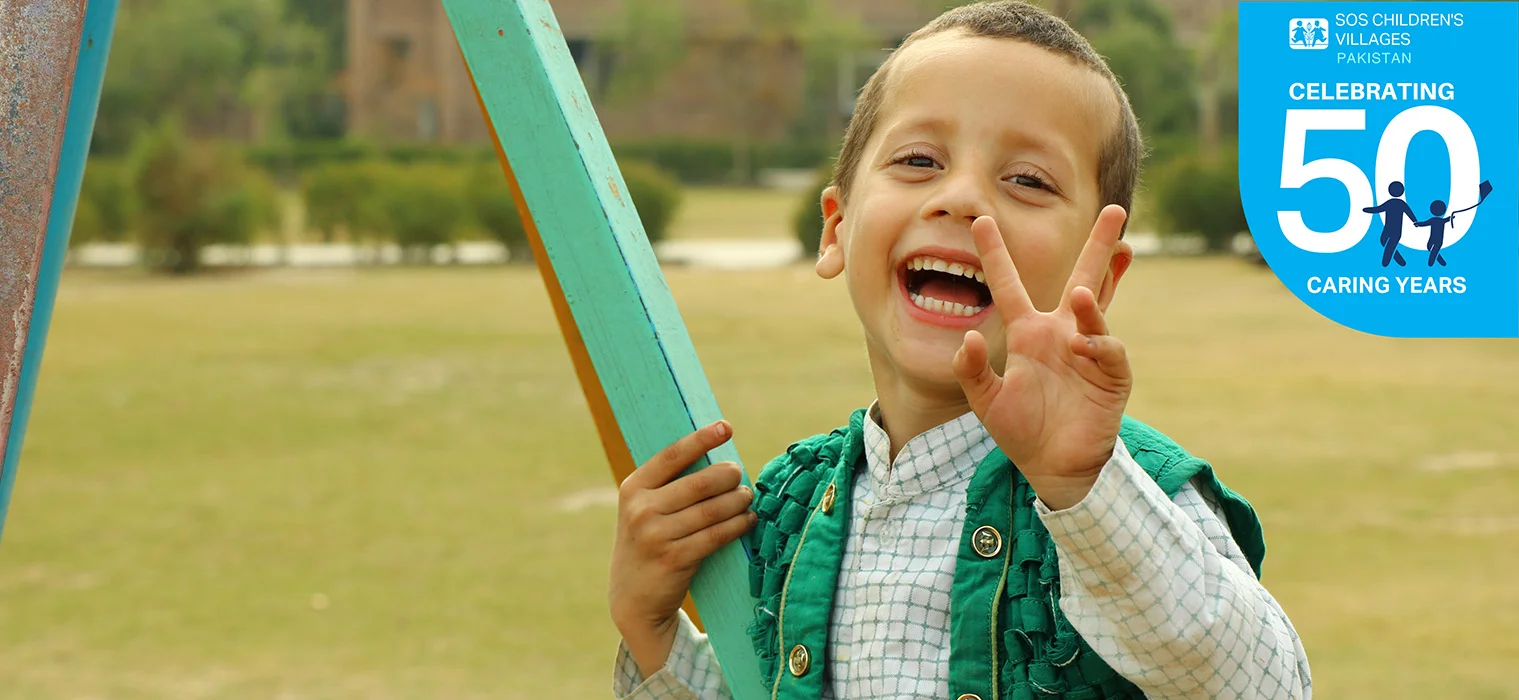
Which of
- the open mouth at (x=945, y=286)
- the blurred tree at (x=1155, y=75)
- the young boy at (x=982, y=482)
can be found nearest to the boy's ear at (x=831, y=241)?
the young boy at (x=982, y=482)

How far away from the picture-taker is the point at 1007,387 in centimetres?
106

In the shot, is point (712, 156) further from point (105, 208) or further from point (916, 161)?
point (916, 161)

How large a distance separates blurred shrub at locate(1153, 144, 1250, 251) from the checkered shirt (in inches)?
603

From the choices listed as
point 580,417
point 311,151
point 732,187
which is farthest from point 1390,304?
point 311,151

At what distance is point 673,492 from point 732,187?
30.7 meters

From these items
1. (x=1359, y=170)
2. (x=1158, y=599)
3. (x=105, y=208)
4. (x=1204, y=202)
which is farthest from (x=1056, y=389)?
(x=105, y=208)

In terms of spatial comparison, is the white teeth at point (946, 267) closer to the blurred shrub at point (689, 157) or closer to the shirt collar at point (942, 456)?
the shirt collar at point (942, 456)

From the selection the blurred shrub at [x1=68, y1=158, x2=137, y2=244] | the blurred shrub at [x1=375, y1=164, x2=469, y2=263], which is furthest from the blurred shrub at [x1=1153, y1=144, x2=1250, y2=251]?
the blurred shrub at [x1=68, y1=158, x2=137, y2=244]

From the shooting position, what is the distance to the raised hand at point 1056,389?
3.44 ft

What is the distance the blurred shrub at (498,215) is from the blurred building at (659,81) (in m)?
19.8

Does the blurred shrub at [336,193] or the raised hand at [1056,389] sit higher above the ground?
the blurred shrub at [336,193]

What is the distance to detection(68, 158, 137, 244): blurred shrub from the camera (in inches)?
625

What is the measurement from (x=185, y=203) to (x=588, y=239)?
14905 millimetres

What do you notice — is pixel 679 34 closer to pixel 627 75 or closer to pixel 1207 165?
pixel 627 75
